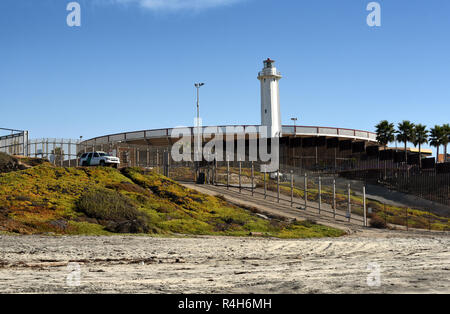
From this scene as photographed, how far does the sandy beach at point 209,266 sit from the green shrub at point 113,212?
2.19 m

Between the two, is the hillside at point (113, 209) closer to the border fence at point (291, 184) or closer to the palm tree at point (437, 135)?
the border fence at point (291, 184)

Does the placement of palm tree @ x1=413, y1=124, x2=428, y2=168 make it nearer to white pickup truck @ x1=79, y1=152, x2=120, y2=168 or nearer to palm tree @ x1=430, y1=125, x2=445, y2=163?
palm tree @ x1=430, y1=125, x2=445, y2=163

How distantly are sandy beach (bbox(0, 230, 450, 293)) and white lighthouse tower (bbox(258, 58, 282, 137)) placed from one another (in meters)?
46.8

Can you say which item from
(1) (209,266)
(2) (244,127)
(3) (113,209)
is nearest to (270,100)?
(2) (244,127)

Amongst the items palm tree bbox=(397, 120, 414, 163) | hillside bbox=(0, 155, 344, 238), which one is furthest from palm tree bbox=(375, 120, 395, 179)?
hillside bbox=(0, 155, 344, 238)

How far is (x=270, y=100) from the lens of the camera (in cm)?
6775

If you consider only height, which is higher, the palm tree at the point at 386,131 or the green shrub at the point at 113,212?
the palm tree at the point at 386,131

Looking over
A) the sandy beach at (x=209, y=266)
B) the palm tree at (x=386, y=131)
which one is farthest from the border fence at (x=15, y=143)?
the palm tree at (x=386, y=131)

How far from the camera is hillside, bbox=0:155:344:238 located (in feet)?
71.9

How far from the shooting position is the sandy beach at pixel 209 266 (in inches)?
394

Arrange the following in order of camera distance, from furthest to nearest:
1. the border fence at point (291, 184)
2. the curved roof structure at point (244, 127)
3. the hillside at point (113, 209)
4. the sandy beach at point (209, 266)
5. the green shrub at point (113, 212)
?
1. the curved roof structure at point (244, 127)
2. the border fence at point (291, 184)
3. the green shrub at point (113, 212)
4. the hillside at point (113, 209)
5. the sandy beach at point (209, 266)

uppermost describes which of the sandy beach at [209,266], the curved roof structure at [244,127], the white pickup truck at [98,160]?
the curved roof structure at [244,127]

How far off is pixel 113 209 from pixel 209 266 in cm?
1160
